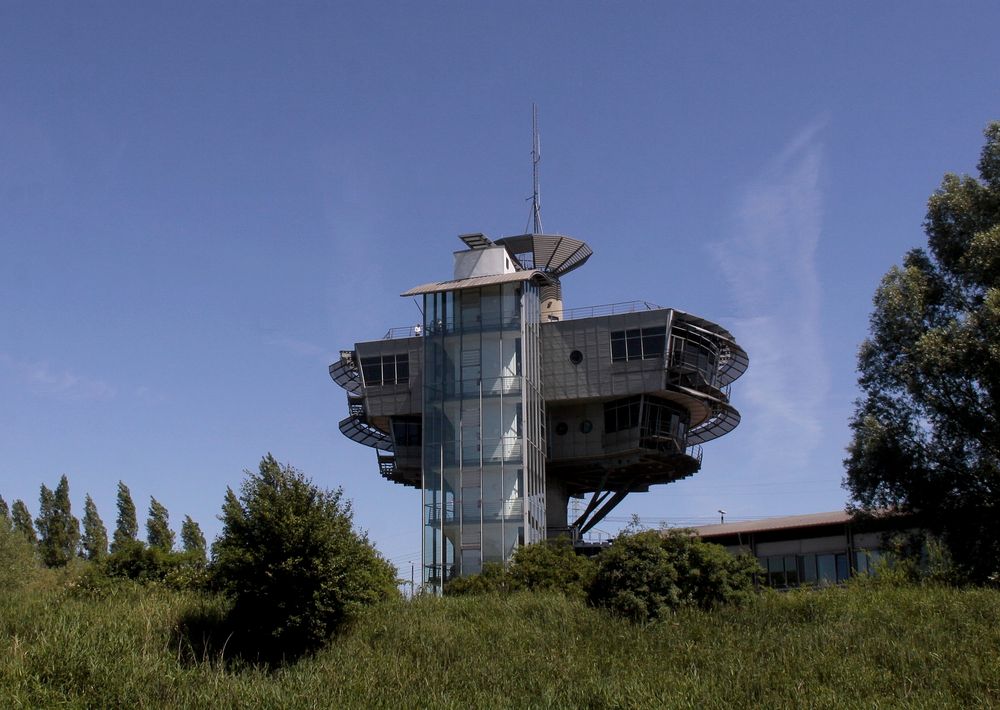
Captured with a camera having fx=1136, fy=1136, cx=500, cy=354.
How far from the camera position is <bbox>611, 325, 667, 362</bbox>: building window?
65875mm

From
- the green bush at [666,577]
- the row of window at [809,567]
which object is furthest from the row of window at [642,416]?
the green bush at [666,577]

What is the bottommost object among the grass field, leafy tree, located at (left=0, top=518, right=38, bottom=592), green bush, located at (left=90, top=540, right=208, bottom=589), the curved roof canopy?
the grass field

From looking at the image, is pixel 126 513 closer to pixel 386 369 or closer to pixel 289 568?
pixel 386 369

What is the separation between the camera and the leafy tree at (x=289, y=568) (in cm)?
3400

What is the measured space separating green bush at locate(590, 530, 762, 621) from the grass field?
4.62ft

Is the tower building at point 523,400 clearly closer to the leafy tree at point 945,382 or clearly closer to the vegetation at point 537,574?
the vegetation at point 537,574

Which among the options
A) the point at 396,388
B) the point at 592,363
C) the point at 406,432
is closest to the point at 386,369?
the point at 396,388

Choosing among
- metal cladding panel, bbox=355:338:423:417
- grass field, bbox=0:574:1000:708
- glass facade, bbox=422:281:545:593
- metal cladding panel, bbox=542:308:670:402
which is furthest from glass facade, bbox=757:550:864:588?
grass field, bbox=0:574:1000:708

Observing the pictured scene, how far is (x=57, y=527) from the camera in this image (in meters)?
95.9

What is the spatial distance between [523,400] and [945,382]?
85.5 ft

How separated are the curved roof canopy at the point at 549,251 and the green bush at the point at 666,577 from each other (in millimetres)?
31693

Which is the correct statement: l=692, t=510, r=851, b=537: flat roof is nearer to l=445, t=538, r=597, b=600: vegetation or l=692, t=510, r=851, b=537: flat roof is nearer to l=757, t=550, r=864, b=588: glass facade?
l=757, t=550, r=864, b=588: glass facade

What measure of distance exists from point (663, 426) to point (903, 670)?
40.2 meters

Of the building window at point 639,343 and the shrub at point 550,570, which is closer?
the shrub at point 550,570
